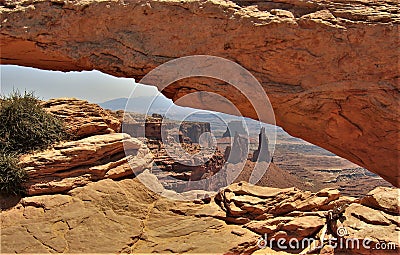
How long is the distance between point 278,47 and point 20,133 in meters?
6.13

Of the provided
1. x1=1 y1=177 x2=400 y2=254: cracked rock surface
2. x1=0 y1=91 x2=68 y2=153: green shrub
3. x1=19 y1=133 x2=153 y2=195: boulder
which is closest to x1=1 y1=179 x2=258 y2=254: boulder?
x1=1 y1=177 x2=400 y2=254: cracked rock surface

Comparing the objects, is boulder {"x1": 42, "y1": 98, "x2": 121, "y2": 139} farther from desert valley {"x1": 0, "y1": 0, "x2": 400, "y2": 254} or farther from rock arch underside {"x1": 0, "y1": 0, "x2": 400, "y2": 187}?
rock arch underside {"x1": 0, "y1": 0, "x2": 400, "y2": 187}

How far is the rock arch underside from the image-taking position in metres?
7.60

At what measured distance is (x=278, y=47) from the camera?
7.87 metres

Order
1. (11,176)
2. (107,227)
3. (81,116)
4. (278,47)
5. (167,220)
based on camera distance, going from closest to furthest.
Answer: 1. (107,227)
2. (11,176)
3. (278,47)
4. (167,220)
5. (81,116)

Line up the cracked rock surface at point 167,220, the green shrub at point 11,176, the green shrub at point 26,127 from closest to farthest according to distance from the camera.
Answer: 1. the cracked rock surface at point 167,220
2. the green shrub at point 11,176
3. the green shrub at point 26,127

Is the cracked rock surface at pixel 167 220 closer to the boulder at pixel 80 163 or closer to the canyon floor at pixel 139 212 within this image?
the canyon floor at pixel 139 212

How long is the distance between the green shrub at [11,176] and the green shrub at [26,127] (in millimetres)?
471

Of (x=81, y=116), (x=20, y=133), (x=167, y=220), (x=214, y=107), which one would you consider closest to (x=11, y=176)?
(x=20, y=133)

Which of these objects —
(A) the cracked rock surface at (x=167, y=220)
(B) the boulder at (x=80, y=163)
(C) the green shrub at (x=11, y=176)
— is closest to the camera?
(A) the cracked rock surface at (x=167, y=220)

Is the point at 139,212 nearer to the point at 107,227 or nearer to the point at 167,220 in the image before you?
the point at 167,220

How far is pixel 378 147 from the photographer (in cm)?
785

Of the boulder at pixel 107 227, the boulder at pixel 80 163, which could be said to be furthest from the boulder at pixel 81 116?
the boulder at pixel 107 227

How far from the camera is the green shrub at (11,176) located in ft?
24.1
